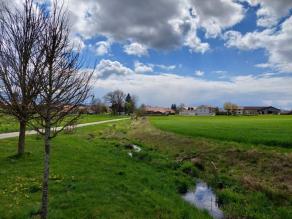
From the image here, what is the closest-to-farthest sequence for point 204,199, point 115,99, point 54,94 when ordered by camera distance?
1. point 54,94
2. point 204,199
3. point 115,99

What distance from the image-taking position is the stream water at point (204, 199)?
10.8 meters

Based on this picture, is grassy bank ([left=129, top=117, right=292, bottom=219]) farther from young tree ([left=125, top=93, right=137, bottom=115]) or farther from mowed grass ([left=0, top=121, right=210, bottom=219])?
young tree ([left=125, top=93, right=137, bottom=115])

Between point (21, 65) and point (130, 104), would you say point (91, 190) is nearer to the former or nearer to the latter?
point (21, 65)

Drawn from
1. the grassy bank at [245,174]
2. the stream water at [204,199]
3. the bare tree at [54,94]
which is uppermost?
the bare tree at [54,94]

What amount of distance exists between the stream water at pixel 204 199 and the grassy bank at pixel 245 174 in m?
0.29

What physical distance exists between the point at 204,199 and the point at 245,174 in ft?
15.3

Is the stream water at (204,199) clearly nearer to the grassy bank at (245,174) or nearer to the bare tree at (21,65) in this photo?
the grassy bank at (245,174)

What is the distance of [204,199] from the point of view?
481 inches

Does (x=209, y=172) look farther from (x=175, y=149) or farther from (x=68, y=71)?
(x=68, y=71)

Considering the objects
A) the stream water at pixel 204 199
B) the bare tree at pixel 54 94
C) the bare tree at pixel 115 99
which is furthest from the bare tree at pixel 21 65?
the bare tree at pixel 115 99

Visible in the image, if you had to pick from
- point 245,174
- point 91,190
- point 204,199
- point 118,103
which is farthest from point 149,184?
point 118,103

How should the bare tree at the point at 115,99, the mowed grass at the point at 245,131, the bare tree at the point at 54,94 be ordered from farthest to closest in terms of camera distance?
1. the bare tree at the point at 115,99
2. the mowed grass at the point at 245,131
3. the bare tree at the point at 54,94

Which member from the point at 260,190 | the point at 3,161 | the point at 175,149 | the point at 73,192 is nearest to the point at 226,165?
the point at 260,190

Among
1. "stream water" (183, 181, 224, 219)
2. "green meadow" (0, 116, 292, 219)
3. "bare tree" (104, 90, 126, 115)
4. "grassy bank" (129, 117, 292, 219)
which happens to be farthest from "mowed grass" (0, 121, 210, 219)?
"bare tree" (104, 90, 126, 115)
